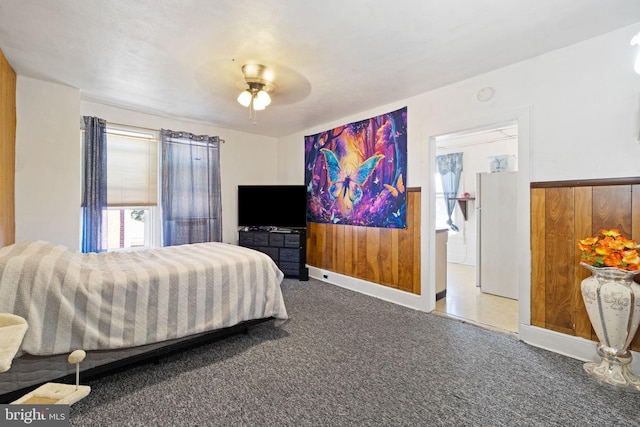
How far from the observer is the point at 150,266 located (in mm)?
2178

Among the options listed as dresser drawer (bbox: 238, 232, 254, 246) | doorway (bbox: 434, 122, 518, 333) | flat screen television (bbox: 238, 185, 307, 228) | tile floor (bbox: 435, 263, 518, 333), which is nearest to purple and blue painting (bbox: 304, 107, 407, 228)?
flat screen television (bbox: 238, 185, 307, 228)

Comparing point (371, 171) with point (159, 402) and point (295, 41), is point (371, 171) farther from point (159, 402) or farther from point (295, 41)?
point (159, 402)

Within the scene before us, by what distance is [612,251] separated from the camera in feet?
6.28

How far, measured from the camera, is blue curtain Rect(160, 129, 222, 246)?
4059mm

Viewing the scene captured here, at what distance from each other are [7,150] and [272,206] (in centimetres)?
298

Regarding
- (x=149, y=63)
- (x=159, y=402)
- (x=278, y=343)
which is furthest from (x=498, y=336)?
(x=149, y=63)

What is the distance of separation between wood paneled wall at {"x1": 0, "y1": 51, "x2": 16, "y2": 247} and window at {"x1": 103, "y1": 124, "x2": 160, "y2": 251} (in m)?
0.95

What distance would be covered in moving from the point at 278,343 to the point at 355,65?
259 centimetres

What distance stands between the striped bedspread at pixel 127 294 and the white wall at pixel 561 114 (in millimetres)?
2379

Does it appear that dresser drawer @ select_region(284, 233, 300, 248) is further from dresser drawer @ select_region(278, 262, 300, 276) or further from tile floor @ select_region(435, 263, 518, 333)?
tile floor @ select_region(435, 263, 518, 333)

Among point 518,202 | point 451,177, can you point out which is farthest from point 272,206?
point 451,177

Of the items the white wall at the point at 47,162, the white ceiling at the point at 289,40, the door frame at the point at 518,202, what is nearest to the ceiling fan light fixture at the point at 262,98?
the white ceiling at the point at 289,40

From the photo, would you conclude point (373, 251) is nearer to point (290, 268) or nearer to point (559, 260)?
point (290, 268)

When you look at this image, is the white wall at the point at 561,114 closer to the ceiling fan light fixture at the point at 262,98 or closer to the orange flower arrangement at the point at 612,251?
the orange flower arrangement at the point at 612,251
